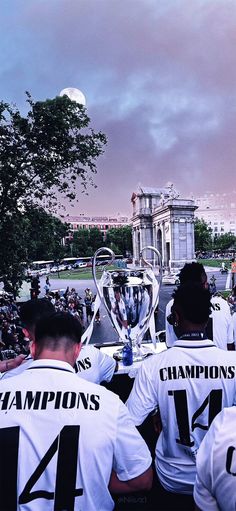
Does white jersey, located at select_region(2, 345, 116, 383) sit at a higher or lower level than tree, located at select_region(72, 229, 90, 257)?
lower

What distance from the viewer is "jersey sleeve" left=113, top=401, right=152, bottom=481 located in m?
1.51

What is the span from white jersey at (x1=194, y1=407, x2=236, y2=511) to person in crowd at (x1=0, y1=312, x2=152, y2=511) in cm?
33

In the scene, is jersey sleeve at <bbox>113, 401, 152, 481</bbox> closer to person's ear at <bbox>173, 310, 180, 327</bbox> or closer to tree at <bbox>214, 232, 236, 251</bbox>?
person's ear at <bbox>173, 310, 180, 327</bbox>

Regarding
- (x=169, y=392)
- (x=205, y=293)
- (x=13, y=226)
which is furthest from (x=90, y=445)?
(x=13, y=226)

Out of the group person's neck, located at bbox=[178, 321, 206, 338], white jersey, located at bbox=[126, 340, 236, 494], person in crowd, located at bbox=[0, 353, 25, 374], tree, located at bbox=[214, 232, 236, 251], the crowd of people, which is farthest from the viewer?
tree, located at bbox=[214, 232, 236, 251]

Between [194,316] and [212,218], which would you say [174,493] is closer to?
[194,316]

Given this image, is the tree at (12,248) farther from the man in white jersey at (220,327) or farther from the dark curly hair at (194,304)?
the dark curly hair at (194,304)

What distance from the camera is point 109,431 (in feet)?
4.84

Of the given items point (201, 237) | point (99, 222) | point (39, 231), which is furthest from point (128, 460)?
point (99, 222)

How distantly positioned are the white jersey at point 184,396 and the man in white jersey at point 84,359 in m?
0.65

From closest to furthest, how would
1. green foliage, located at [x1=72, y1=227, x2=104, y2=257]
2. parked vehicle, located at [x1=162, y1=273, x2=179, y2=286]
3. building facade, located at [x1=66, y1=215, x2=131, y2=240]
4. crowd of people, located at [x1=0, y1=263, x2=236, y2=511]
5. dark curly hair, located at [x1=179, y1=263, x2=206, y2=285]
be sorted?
crowd of people, located at [x1=0, y1=263, x2=236, y2=511]
dark curly hair, located at [x1=179, y1=263, x2=206, y2=285]
parked vehicle, located at [x1=162, y1=273, x2=179, y2=286]
green foliage, located at [x1=72, y1=227, x2=104, y2=257]
building facade, located at [x1=66, y1=215, x2=131, y2=240]

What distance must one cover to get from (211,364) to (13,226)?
10641 millimetres

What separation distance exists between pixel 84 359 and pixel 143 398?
0.73 metres

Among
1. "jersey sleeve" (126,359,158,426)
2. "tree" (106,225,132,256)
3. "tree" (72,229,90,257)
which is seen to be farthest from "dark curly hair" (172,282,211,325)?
"tree" (106,225,132,256)
